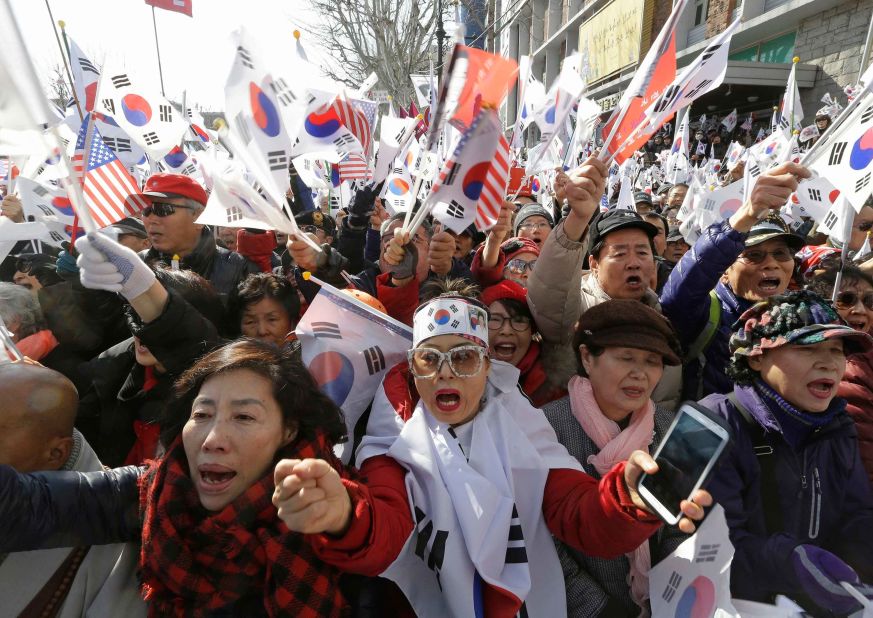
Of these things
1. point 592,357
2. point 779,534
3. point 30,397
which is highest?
point 30,397

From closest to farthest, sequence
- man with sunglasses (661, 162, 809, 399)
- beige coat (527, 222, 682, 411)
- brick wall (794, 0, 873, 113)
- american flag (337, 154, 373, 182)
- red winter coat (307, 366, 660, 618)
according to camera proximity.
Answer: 1. red winter coat (307, 366, 660, 618)
2. man with sunglasses (661, 162, 809, 399)
3. beige coat (527, 222, 682, 411)
4. american flag (337, 154, 373, 182)
5. brick wall (794, 0, 873, 113)

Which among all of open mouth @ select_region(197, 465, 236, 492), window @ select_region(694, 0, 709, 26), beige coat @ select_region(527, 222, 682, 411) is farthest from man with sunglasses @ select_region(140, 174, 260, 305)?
window @ select_region(694, 0, 709, 26)

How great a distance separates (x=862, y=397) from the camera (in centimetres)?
225

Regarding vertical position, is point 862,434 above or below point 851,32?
below

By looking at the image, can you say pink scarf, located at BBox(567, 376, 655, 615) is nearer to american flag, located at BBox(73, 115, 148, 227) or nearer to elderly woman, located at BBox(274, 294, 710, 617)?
elderly woman, located at BBox(274, 294, 710, 617)

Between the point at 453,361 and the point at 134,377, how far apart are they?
52.2 inches

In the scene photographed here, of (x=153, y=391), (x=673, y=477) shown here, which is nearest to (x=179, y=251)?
(x=153, y=391)

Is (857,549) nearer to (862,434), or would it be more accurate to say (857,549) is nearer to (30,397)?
(862,434)

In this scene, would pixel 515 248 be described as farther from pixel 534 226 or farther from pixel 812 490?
pixel 812 490

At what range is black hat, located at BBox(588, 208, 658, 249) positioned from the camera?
8.20 feet

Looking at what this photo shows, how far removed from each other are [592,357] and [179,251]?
2.58 m

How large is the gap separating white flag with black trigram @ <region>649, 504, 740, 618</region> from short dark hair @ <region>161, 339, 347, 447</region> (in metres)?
1.13

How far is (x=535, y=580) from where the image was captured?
1.76m

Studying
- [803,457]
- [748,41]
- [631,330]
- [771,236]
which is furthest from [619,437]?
[748,41]
